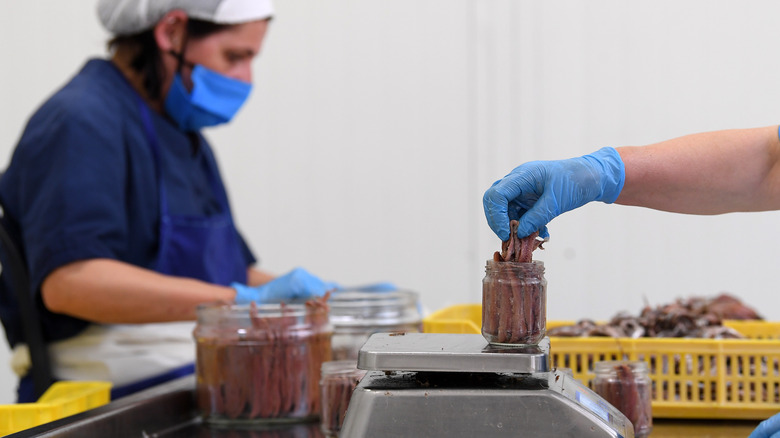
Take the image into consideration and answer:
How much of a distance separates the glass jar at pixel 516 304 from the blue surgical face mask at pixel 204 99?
5.09 ft

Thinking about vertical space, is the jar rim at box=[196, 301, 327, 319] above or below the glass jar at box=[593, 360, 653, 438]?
above

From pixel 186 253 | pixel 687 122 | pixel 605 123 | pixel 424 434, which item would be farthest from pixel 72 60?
pixel 424 434

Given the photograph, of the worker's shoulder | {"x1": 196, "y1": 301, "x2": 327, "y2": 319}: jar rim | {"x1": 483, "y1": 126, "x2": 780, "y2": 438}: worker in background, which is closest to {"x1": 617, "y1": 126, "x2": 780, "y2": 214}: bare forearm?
{"x1": 483, "y1": 126, "x2": 780, "y2": 438}: worker in background

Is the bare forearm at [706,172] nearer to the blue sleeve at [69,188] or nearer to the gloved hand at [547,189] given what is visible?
the gloved hand at [547,189]

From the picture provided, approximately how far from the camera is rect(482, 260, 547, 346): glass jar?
3.52 ft

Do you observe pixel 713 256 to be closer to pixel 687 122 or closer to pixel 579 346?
pixel 687 122

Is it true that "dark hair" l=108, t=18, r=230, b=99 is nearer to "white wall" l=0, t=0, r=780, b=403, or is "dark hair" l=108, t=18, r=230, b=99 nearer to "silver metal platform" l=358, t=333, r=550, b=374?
"silver metal platform" l=358, t=333, r=550, b=374

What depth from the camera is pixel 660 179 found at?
4.64 feet

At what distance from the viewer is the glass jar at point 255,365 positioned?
149 cm

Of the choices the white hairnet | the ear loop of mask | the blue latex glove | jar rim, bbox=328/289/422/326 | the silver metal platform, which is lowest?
the blue latex glove

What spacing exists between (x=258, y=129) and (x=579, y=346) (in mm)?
3052

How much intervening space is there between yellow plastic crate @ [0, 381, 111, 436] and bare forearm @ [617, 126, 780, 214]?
113 cm

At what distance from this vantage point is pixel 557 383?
1.05 meters

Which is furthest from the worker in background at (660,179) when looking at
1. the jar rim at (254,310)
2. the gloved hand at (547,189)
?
the jar rim at (254,310)
